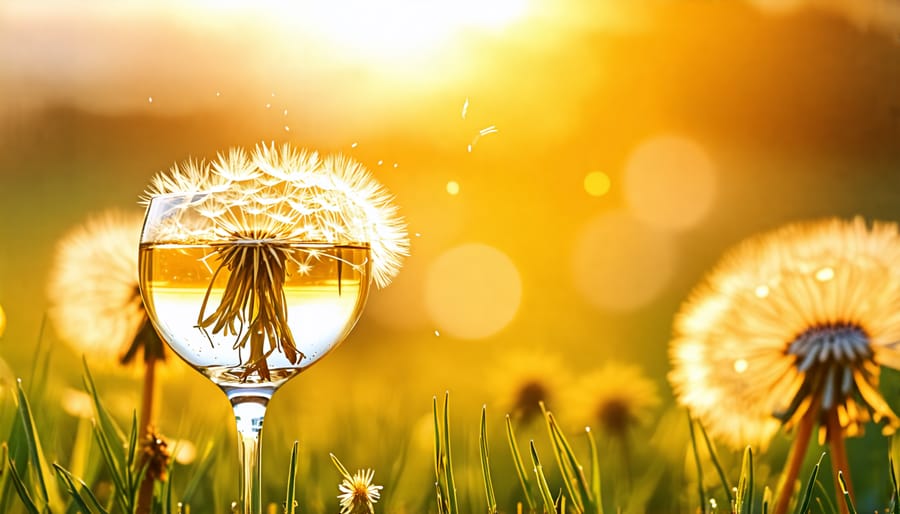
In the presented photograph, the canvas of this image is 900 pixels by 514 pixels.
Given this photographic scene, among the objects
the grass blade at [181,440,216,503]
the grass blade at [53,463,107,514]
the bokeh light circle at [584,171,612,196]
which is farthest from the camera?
the bokeh light circle at [584,171,612,196]

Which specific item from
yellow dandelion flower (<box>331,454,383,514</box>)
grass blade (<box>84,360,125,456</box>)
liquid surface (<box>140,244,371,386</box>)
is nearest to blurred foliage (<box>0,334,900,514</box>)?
grass blade (<box>84,360,125,456</box>)

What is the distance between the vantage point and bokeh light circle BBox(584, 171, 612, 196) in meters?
2.05

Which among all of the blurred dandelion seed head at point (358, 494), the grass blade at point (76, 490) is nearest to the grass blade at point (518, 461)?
the blurred dandelion seed head at point (358, 494)

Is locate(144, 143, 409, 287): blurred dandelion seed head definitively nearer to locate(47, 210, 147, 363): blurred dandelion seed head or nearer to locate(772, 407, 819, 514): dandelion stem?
locate(47, 210, 147, 363): blurred dandelion seed head

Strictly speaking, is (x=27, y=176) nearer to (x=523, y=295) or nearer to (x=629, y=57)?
(x=523, y=295)

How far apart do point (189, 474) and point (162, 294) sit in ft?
1.95

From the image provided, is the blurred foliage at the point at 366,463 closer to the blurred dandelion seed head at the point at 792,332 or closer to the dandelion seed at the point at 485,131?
the blurred dandelion seed head at the point at 792,332

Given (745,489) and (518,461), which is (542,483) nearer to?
(518,461)

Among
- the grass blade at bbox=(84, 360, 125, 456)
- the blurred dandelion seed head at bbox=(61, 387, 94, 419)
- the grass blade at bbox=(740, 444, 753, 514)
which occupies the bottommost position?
the grass blade at bbox=(740, 444, 753, 514)

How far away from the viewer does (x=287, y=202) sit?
1148 mm

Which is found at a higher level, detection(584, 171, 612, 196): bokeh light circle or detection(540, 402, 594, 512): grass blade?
detection(584, 171, 612, 196): bokeh light circle

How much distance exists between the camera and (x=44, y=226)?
5.66 feet

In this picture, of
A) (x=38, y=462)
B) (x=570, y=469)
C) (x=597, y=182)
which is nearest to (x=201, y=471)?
(x=38, y=462)

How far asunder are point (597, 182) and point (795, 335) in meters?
0.78
